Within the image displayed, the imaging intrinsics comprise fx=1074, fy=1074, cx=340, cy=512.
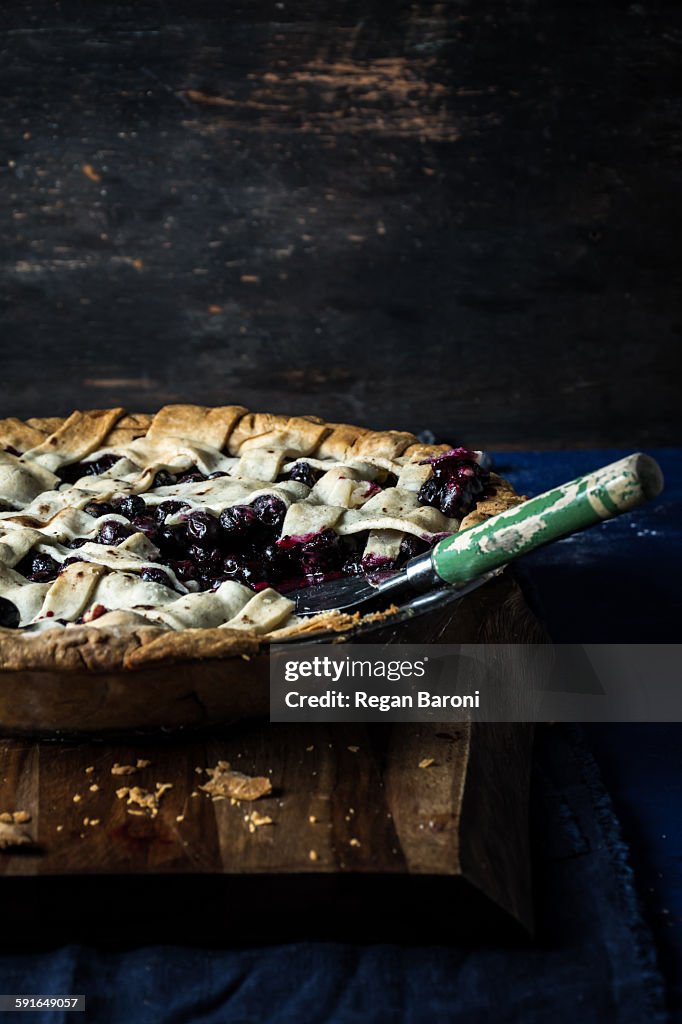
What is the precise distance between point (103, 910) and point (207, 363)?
130 inches

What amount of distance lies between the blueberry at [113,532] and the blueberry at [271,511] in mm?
281

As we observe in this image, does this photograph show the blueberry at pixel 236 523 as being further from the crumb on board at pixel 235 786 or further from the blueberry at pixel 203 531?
the crumb on board at pixel 235 786

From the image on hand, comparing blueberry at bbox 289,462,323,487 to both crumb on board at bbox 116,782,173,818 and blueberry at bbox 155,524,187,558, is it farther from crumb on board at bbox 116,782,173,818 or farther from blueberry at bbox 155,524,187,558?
crumb on board at bbox 116,782,173,818

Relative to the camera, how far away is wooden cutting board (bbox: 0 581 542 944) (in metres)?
1.51

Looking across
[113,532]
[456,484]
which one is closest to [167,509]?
[113,532]

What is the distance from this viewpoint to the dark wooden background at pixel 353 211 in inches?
161

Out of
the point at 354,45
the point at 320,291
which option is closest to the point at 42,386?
the point at 320,291

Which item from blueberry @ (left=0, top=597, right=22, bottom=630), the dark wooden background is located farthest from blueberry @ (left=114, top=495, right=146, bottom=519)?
the dark wooden background

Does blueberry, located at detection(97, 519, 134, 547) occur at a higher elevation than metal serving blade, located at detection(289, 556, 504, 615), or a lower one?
lower

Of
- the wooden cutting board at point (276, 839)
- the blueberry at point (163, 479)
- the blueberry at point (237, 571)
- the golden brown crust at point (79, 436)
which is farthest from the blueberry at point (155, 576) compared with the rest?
the golden brown crust at point (79, 436)

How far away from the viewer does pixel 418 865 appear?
1494mm

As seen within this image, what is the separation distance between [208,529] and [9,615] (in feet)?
1.55

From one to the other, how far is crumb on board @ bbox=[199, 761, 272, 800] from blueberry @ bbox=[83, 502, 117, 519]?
0.85 metres

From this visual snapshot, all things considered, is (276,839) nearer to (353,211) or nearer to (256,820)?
(256,820)
